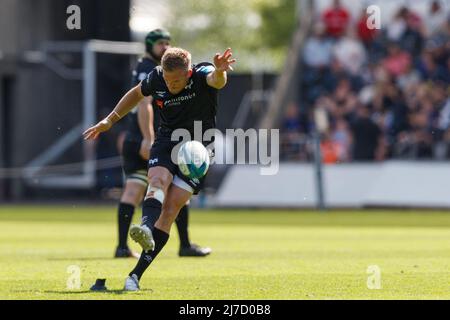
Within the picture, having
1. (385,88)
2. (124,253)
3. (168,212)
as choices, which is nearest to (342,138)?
(385,88)

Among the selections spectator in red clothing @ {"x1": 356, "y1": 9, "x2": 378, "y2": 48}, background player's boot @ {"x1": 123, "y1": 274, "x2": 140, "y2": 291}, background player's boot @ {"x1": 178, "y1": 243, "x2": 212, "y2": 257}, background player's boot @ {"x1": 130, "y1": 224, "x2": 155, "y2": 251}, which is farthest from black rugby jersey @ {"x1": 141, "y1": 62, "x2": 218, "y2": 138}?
spectator in red clothing @ {"x1": 356, "y1": 9, "x2": 378, "y2": 48}

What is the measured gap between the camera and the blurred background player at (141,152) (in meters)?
14.5

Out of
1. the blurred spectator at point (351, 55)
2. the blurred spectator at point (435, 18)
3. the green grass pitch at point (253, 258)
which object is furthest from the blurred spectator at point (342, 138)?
the blurred spectator at point (435, 18)

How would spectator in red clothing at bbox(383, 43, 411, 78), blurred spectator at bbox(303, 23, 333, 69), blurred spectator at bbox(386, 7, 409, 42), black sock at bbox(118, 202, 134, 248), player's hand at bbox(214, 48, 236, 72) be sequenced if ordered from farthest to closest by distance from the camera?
blurred spectator at bbox(303, 23, 333, 69)
blurred spectator at bbox(386, 7, 409, 42)
spectator in red clothing at bbox(383, 43, 411, 78)
black sock at bbox(118, 202, 134, 248)
player's hand at bbox(214, 48, 236, 72)

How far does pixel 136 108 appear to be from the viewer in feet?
48.3

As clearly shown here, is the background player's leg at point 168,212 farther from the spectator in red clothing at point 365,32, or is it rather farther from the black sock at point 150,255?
the spectator in red clothing at point 365,32

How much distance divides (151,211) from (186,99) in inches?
43.7

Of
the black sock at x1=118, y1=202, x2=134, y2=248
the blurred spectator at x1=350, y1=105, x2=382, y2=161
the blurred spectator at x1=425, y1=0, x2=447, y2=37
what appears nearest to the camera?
the black sock at x1=118, y1=202, x2=134, y2=248

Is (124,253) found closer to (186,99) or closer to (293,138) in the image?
(186,99)

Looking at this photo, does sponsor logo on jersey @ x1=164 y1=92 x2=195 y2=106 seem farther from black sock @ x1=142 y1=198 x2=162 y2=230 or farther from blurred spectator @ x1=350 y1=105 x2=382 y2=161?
blurred spectator @ x1=350 y1=105 x2=382 y2=161

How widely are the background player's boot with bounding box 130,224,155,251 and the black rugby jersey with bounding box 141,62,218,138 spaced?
1232mm

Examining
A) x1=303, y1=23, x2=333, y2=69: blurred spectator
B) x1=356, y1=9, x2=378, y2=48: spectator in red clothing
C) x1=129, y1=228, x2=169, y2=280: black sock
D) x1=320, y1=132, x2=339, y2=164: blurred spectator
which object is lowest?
x1=320, y1=132, x2=339, y2=164: blurred spectator

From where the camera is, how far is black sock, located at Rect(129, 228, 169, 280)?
427 inches

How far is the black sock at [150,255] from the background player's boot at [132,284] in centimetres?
6
